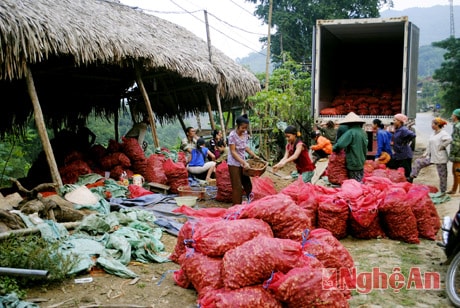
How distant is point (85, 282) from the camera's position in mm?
3752

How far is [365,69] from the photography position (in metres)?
13.2

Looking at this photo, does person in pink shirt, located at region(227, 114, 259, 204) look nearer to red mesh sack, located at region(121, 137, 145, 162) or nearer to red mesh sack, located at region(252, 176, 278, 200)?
red mesh sack, located at region(252, 176, 278, 200)

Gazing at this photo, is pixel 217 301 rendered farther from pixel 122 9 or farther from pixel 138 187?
pixel 122 9

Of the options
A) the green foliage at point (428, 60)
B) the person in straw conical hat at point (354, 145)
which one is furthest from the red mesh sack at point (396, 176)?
the green foliage at point (428, 60)

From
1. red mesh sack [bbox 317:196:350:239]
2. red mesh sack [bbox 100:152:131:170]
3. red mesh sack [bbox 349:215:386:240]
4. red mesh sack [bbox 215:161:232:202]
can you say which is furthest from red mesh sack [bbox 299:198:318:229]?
red mesh sack [bbox 100:152:131:170]

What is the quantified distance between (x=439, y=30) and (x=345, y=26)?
19188 centimetres

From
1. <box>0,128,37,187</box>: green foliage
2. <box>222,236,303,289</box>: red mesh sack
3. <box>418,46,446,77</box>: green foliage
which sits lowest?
<box>0,128,37,187</box>: green foliage

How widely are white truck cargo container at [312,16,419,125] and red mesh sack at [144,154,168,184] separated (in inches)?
160

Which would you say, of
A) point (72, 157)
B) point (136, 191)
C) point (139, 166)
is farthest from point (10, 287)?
point (139, 166)

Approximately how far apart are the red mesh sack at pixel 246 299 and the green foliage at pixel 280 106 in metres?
9.55

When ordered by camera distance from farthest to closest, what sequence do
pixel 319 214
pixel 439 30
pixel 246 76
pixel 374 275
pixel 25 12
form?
1. pixel 439 30
2. pixel 246 76
3. pixel 25 12
4. pixel 319 214
5. pixel 374 275

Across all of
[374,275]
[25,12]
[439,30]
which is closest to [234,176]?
[374,275]

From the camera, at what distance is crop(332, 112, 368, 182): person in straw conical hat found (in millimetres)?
6469

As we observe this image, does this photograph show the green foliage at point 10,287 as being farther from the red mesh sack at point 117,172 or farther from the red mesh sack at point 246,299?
the red mesh sack at point 117,172
